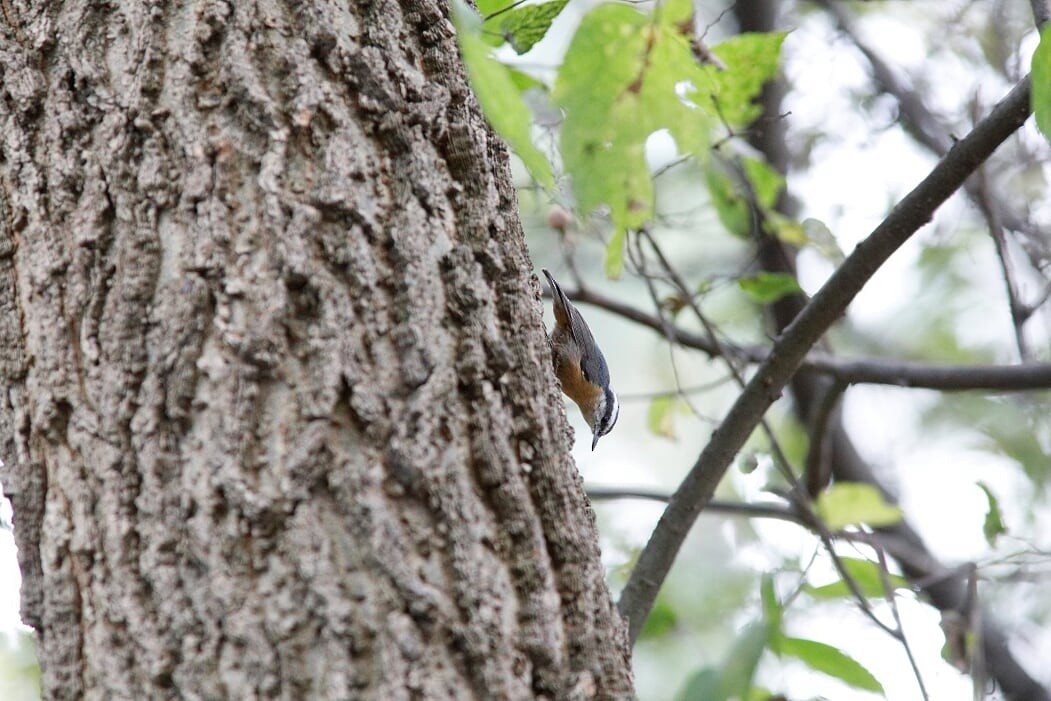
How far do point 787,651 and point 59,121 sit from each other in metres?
1.52

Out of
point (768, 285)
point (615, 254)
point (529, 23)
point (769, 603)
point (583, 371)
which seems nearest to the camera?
point (769, 603)

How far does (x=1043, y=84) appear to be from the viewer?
3.79 feet

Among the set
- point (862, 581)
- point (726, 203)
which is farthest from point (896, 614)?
point (726, 203)

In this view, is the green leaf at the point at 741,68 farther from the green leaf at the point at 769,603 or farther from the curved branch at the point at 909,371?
the green leaf at the point at 769,603

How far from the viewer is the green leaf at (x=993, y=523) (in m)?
2.25

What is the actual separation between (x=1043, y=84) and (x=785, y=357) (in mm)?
1073

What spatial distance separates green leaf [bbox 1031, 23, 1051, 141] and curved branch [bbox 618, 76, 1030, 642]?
84 cm

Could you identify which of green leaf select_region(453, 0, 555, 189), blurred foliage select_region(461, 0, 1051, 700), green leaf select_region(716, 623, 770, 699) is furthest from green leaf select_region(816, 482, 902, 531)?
green leaf select_region(453, 0, 555, 189)

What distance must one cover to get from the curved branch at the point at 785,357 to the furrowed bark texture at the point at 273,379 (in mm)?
965

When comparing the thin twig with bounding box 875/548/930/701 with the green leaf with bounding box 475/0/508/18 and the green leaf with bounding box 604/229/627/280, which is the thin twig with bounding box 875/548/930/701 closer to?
the green leaf with bounding box 604/229/627/280

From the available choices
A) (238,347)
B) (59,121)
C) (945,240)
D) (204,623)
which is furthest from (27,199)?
(945,240)

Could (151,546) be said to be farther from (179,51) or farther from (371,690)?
(179,51)

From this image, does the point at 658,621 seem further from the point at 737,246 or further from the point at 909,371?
the point at 737,246

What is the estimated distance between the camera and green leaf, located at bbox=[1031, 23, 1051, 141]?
3.73 feet
